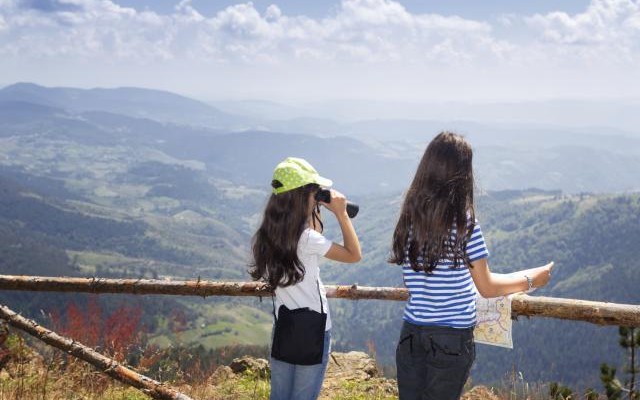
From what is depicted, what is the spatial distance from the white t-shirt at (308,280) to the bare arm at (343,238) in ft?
0.27

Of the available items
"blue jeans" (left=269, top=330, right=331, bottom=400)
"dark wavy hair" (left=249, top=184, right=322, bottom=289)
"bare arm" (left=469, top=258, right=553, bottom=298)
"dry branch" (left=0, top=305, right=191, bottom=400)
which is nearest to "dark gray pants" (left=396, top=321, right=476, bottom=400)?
"bare arm" (left=469, top=258, right=553, bottom=298)

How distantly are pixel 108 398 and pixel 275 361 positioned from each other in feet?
8.98

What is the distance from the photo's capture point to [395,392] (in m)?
6.86

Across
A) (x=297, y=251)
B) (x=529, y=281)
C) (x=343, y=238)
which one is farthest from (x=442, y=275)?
(x=297, y=251)

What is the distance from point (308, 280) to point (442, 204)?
1231 millimetres

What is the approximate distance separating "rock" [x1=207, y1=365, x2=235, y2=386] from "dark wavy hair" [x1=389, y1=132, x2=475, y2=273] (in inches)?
173

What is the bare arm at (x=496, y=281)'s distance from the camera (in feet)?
13.2

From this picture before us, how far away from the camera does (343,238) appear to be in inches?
173

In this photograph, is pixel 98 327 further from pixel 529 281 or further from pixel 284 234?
pixel 529 281

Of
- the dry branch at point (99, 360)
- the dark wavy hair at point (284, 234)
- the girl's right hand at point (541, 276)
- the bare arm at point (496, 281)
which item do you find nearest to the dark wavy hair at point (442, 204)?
the bare arm at point (496, 281)

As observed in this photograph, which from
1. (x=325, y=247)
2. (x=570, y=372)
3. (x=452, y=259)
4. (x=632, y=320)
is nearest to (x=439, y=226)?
(x=452, y=259)

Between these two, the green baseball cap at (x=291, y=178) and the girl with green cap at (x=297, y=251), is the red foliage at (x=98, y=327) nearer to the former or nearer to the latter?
the girl with green cap at (x=297, y=251)

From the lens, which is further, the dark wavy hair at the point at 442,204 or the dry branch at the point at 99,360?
the dry branch at the point at 99,360

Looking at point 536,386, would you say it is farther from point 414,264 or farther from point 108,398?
point 108,398
